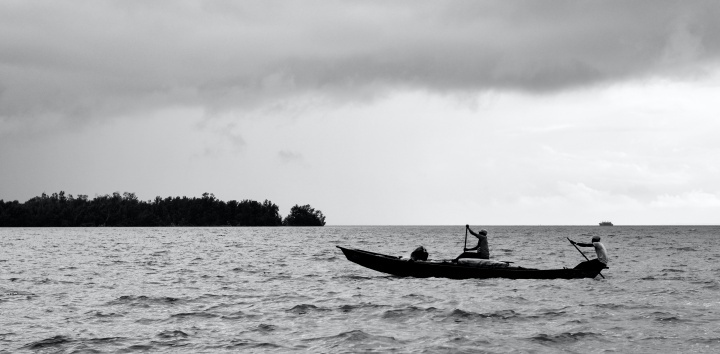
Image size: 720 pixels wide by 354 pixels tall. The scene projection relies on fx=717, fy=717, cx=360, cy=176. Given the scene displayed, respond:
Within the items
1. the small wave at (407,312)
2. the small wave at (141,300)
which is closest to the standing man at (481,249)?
the small wave at (407,312)

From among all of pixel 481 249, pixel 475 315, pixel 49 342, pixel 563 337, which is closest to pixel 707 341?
pixel 563 337

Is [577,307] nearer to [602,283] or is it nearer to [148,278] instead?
[602,283]

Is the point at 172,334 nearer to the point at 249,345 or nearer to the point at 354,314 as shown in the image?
the point at 249,345

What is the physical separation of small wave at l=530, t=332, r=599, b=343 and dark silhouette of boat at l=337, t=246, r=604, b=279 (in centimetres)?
1211

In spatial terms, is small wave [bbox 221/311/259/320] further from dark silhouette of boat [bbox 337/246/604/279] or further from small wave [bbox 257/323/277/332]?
dark silhouette of boat [bbox 337/246/604/279]

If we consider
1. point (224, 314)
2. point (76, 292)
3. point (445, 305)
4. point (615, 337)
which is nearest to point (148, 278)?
point (76, 292)

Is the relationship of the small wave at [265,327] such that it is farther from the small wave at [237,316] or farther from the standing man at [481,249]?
the standing man at [481,249]

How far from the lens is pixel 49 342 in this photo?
18781 millimetres

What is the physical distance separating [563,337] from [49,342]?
13.9m

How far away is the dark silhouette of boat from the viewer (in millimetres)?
33031

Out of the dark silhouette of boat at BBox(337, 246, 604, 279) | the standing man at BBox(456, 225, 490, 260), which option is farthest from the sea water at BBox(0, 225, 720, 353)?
the standing man at BBox(456, 225, 490, 260)

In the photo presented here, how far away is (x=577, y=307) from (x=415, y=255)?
10.8m

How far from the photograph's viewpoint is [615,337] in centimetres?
2020

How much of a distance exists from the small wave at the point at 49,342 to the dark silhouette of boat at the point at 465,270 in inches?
733
